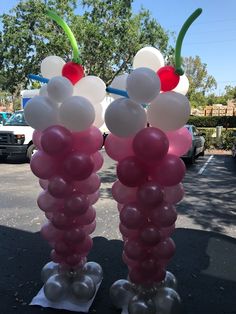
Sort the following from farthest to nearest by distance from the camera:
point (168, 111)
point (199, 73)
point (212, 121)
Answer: point (199, 73) → point (212, 121) → point (168, 111)

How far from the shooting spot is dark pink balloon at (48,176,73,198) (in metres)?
3.21

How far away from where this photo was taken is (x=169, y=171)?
2.97 metres

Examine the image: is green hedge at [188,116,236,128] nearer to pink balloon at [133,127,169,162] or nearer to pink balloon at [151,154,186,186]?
pink balloon at [151,154,186,186]

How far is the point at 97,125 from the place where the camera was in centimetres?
354

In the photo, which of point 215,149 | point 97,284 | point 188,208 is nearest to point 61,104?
point 97,284

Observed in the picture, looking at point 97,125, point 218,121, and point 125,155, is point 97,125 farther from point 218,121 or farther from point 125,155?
point 218,121

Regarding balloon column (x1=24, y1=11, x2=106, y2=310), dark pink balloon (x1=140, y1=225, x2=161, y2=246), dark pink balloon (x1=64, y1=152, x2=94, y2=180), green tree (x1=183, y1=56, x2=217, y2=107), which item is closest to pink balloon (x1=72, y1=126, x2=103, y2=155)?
balloon column (x1=24, y1=11, x2=106, y2=310)

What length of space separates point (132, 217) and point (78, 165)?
2.16ft

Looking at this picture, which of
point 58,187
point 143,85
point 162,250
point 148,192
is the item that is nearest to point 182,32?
point 143,85

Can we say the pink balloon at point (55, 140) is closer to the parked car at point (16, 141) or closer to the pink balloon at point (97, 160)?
the pink balloon at point (97, 160)

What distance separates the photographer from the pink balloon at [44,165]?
3.28 metres

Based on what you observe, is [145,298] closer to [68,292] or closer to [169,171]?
[68,292]

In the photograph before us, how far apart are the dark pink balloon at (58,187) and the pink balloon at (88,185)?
0.20 metres

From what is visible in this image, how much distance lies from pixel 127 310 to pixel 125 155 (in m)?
1.50
